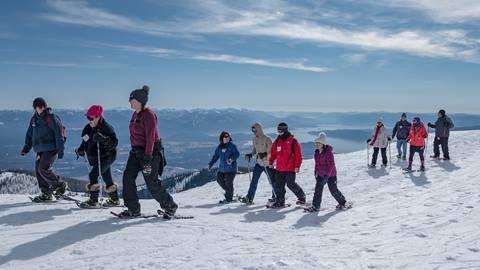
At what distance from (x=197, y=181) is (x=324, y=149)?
81.3m

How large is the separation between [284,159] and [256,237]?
3740mm

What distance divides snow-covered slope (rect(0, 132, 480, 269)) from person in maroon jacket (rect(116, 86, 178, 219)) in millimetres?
671

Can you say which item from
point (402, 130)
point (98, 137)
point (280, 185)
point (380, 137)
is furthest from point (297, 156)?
point (402, 130)

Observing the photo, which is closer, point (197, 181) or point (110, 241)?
point (110, 241)

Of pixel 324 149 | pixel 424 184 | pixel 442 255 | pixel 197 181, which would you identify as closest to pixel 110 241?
pixel 442 255

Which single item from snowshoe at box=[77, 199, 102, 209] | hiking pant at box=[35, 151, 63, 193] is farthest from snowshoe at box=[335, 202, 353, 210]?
hiking pant at box=[35, 151, 63, 193]

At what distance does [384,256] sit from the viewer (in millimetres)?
5805

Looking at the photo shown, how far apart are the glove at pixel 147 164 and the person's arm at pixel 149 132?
7 centimetres

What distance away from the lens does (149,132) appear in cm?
702

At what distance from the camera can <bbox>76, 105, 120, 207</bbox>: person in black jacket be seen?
8305 millimetres

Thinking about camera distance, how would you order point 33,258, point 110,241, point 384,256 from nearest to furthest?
point 33,258, point 384,256, point 110,241

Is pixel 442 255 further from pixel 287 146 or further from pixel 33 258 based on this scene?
pixel 33 258

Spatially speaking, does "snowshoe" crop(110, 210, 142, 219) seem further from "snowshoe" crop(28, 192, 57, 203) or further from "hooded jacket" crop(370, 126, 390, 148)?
"hooded jacket" crop(370, 126, 390, 148)

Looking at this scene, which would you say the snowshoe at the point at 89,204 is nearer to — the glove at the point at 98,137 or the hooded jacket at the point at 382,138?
the glove at the point at 98,137
